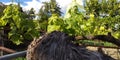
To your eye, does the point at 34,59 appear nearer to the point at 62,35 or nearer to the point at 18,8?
the point at 62,35

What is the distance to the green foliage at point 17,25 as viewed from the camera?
4023 millimetres

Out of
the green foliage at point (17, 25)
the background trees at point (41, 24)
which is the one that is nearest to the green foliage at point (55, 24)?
the background trees at point (41, 24)

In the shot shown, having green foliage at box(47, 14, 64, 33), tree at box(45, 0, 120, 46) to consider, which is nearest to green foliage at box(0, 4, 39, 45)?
green foliage at box(47, 14, 64, 33)

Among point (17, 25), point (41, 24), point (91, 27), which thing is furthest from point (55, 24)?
point (91, 27)

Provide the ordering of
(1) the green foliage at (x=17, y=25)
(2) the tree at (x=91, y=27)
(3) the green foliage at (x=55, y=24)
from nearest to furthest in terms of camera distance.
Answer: (2) the tree at (x=91, y=27) < (3) the green foliage at (x=55, y=24) < (1) the green foliage at (x=17, y=25)

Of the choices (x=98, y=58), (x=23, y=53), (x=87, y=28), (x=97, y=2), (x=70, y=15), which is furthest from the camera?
(x=97, y=2)

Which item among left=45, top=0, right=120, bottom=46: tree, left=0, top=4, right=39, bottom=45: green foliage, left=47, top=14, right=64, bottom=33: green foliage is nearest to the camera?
left=45, top=0, right=120, bottom=46: tree

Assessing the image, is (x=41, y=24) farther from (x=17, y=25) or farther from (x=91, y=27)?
(x=91, y=27)

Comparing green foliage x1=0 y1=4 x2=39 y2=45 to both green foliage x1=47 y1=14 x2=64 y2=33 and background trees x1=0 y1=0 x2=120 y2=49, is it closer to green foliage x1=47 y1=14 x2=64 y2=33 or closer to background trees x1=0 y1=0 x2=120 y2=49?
background trees x1=0 y1=0 x2=120 y2=49

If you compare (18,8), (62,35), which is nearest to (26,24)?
(18,8)

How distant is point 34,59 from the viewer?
716 millimetres

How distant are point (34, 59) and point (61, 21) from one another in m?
2.96

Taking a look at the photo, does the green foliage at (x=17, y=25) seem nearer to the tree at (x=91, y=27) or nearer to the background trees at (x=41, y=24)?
the background trees at (x=41, y=24)

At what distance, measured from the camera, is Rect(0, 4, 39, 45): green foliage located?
4.02 meters
